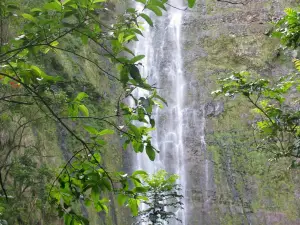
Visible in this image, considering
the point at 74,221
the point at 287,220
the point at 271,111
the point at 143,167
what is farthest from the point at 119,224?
the point at 74,221

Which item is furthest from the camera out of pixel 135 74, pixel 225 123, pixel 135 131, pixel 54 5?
pixel 225 123

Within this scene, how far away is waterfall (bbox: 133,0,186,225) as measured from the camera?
423 inches

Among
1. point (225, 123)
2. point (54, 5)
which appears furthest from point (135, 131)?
point (225, 123)

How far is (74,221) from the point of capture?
135 cm

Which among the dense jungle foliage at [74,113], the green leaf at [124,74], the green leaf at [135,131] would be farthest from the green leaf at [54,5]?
the green leaf at [135,131]

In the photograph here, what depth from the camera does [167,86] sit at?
1252 cm

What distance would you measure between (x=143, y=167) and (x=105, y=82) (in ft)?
9.50

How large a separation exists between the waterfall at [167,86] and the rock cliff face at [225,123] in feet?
0.75

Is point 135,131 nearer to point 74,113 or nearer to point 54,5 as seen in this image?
point 74,113

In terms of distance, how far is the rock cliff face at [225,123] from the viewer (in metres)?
9.45

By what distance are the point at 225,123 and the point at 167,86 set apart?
2.72m

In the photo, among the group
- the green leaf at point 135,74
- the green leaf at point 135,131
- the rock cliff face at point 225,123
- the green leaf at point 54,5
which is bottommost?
the green leaf at point 135,131

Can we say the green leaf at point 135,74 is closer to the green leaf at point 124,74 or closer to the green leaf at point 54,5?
the green leaf at point 124,74

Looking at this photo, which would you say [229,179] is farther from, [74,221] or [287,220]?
[74,221]
